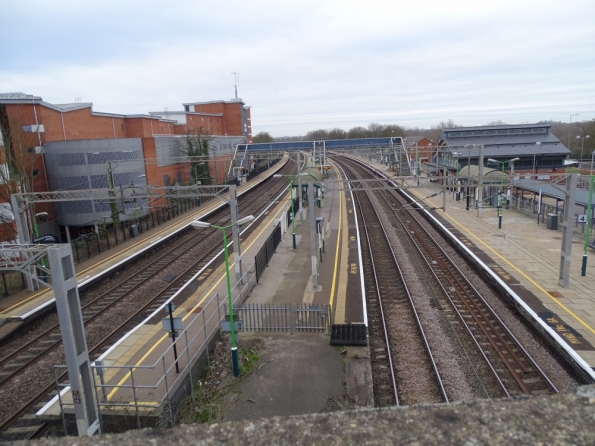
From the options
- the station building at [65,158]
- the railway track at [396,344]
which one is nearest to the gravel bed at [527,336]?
the railway track at [396,344]

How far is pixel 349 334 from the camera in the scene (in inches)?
503

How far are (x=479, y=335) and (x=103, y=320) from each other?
1254cm

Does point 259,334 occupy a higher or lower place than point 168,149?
lower

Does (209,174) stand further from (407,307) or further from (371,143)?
(407,307)

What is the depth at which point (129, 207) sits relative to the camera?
34.7 meters

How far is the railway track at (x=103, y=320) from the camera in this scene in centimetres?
1024

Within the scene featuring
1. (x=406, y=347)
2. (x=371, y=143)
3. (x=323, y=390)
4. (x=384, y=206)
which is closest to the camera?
(x=323, y=390)

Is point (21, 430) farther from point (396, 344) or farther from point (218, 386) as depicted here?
point (396, 344)

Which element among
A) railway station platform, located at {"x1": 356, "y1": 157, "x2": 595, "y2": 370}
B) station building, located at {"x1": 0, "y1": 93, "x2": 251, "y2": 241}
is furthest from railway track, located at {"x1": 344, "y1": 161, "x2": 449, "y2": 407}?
station building, located at {"x1": 0, "y1": 93, "x2": 251, "y2": 241}

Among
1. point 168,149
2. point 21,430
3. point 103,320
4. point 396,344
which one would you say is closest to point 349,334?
point 396,344

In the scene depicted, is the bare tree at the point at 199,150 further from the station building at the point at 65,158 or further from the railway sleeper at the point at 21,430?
the railway sleeper at the point at 21,430

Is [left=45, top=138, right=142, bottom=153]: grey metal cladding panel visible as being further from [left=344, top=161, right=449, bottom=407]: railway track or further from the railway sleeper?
the railway sleeper

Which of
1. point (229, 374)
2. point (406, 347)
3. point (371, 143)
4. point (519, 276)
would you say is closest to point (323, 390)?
point (229, 374)

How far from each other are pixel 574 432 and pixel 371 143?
47.9 m
